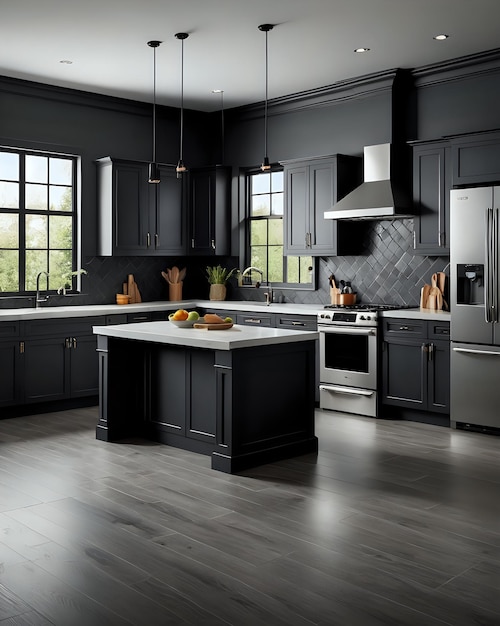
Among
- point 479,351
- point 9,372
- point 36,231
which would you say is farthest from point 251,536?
point 36,231

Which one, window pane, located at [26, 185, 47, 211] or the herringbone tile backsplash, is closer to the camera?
the herringbone tile backsplash

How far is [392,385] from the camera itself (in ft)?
21.5

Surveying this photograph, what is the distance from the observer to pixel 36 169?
7.51 metres

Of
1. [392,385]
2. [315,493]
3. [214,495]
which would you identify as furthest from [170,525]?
[392,385]

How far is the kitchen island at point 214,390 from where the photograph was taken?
4.82 metres

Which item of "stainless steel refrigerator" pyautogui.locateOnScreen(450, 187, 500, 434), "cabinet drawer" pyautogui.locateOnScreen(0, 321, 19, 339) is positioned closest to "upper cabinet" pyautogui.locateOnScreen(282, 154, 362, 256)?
"stainless steel refrigerator" pyautogui.locateOnScreen(450, 187, 500, 434)

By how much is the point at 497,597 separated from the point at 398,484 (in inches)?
62.4

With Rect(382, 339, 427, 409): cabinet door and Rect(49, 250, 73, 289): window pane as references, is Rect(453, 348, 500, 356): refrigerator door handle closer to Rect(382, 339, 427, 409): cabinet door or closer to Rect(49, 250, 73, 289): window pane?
Rect(382, 339, 427, 409): cabinet door

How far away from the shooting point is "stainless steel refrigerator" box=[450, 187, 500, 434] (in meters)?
5.80

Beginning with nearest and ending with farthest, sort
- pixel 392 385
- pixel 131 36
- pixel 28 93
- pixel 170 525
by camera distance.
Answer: pixel 170 525 → pixel 131 36 → pixel 392 385 → pixel 28 93

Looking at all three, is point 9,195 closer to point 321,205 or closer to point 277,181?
point 277,181

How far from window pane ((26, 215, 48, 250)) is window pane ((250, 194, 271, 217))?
7.72 feet

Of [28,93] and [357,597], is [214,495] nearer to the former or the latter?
[357,597]

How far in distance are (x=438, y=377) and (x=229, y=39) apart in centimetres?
327
